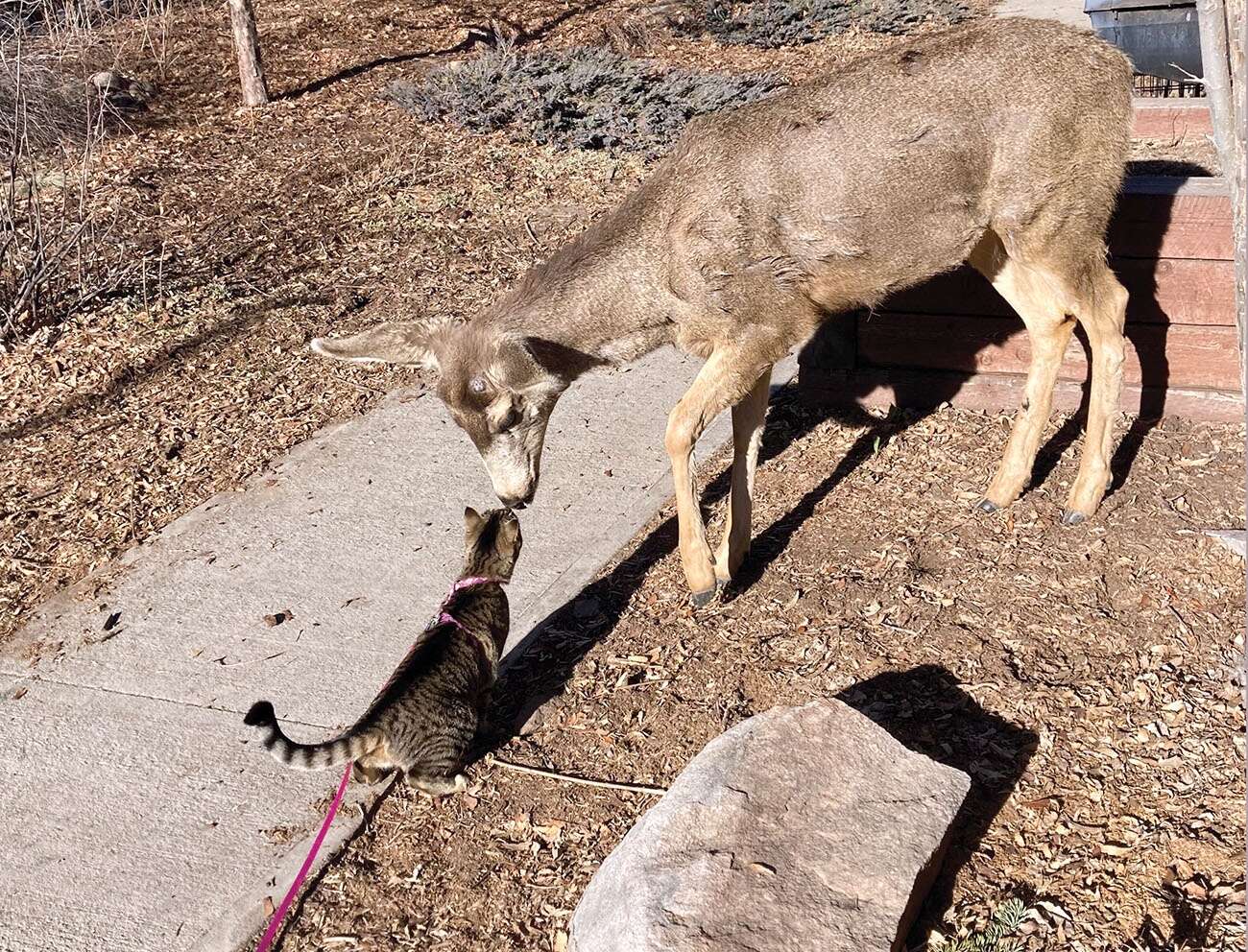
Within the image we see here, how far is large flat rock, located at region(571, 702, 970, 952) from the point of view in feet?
10.6

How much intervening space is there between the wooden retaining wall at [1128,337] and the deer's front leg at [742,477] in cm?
115

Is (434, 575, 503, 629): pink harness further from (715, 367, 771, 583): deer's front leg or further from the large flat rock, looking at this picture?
the large flat rock

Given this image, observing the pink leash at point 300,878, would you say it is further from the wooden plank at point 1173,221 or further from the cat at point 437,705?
A: the wooden plank at point 1173,221

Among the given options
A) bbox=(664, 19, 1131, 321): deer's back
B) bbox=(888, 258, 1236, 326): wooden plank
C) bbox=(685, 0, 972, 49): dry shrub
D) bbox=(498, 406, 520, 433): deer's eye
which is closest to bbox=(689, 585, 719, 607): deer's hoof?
bbox=(498, 406, 520, 433): deer's eye

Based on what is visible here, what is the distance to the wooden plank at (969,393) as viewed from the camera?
638cm

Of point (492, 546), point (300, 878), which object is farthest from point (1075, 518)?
point (300, 878)

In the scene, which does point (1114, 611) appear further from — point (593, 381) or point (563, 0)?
point (563, 0)

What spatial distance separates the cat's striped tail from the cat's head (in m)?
1.03

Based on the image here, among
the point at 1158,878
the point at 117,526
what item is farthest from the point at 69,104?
the point at 1158,878

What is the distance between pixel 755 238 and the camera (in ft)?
17.1

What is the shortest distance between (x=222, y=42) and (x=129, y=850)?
1225 centimetres

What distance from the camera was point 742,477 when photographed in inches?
220

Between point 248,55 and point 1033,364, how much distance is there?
29.3 feet

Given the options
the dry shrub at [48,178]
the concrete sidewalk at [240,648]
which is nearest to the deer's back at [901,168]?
the concrete sidewalk at [240,648]
